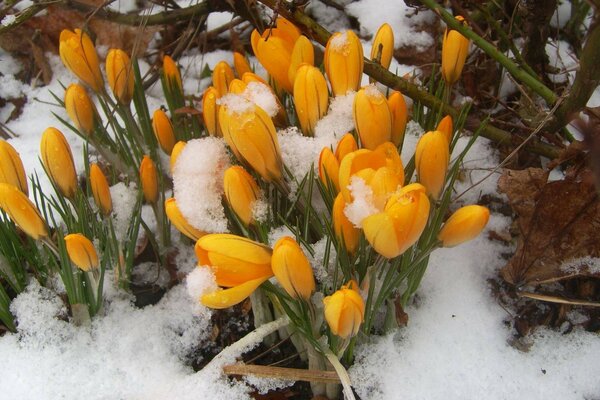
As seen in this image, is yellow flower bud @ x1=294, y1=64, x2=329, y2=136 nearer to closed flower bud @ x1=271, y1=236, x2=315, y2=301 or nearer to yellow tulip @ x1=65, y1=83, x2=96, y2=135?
closed flower bud @ x1=271, y1=236, x2=315, y2=301

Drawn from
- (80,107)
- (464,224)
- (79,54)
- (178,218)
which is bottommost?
(464,224)

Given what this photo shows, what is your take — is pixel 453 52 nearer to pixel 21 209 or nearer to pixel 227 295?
pixel 227 295

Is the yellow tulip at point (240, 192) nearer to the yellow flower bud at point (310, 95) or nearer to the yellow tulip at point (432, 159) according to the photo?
the yellow flower bud at point (310, 95)

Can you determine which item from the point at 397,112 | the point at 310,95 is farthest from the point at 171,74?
the point at 397,112

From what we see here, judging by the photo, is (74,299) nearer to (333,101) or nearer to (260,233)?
(260,233)

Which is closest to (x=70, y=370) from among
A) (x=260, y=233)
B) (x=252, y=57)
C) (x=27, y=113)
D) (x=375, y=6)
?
(x=260, y=233)
